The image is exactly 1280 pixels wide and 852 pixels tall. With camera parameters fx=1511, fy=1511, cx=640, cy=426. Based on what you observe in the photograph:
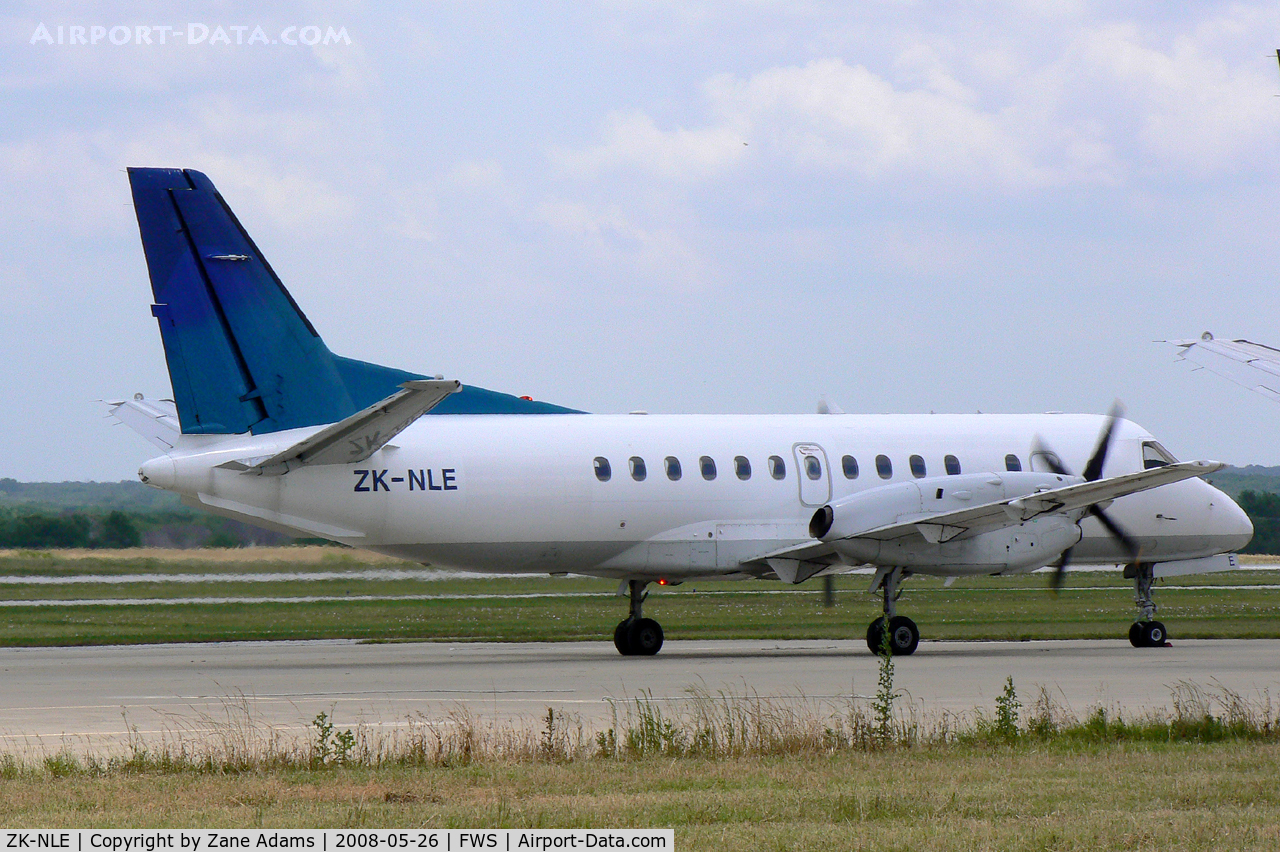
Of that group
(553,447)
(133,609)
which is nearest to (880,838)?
(553,447)

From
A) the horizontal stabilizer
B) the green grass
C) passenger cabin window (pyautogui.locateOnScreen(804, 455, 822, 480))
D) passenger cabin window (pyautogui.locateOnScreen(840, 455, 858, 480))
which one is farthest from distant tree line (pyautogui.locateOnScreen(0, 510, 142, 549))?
the green grass

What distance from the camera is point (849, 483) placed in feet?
92.2

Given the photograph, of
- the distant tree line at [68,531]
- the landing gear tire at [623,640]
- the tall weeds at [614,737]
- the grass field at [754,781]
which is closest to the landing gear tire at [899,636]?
the landing gear tire at [623,640]

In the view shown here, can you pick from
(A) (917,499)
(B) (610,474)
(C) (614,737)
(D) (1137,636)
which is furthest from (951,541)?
(C) (614,737)

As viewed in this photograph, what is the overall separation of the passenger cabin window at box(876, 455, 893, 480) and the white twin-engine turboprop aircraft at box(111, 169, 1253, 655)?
32 mm

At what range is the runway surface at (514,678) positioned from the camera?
17375 millimetres

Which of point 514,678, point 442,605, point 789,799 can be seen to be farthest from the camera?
point 442,605

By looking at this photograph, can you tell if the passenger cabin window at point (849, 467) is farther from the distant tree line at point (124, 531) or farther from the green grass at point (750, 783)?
the distant tree line at point (124, 531)

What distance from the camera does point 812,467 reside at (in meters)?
28.0

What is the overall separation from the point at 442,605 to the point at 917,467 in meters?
21.1

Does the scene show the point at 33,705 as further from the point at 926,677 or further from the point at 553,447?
the point at 926,677

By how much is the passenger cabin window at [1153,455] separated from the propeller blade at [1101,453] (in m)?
1.18

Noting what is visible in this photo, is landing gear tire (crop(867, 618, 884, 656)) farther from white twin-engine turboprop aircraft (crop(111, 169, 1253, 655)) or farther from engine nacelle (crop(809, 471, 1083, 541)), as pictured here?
engine nacelle (crop(809, 471, 1083, 541))

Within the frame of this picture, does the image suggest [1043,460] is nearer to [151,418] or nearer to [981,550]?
[981,550]
